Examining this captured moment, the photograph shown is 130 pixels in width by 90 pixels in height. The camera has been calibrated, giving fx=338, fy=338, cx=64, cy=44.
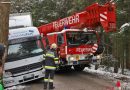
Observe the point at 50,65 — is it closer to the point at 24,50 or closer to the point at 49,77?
the point at 49,77

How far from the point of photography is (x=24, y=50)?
1480 cm

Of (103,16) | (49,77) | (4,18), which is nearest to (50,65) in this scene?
(49,77)

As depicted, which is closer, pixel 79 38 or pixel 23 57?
pixel 23 57

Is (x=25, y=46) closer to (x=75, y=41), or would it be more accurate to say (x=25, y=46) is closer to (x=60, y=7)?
(x=75, y=41)

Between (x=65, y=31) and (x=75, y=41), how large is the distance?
0.80m

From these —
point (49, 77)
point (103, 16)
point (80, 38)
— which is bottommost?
point (49, 77)

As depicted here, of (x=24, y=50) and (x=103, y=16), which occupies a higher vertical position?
(x=103, y=16)

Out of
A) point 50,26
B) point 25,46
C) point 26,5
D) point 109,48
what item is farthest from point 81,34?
point 26,5

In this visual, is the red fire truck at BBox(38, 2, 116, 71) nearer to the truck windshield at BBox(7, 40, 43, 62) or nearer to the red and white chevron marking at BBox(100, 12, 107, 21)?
the red and white chevron marking at BBox(100, 12, 107, 21)

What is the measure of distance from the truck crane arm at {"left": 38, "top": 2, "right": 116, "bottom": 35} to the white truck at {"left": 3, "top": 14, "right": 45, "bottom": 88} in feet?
10.0

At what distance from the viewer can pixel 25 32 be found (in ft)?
48.8

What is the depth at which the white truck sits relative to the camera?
14.2 metres

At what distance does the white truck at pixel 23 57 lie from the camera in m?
14.2

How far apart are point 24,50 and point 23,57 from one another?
42cm
